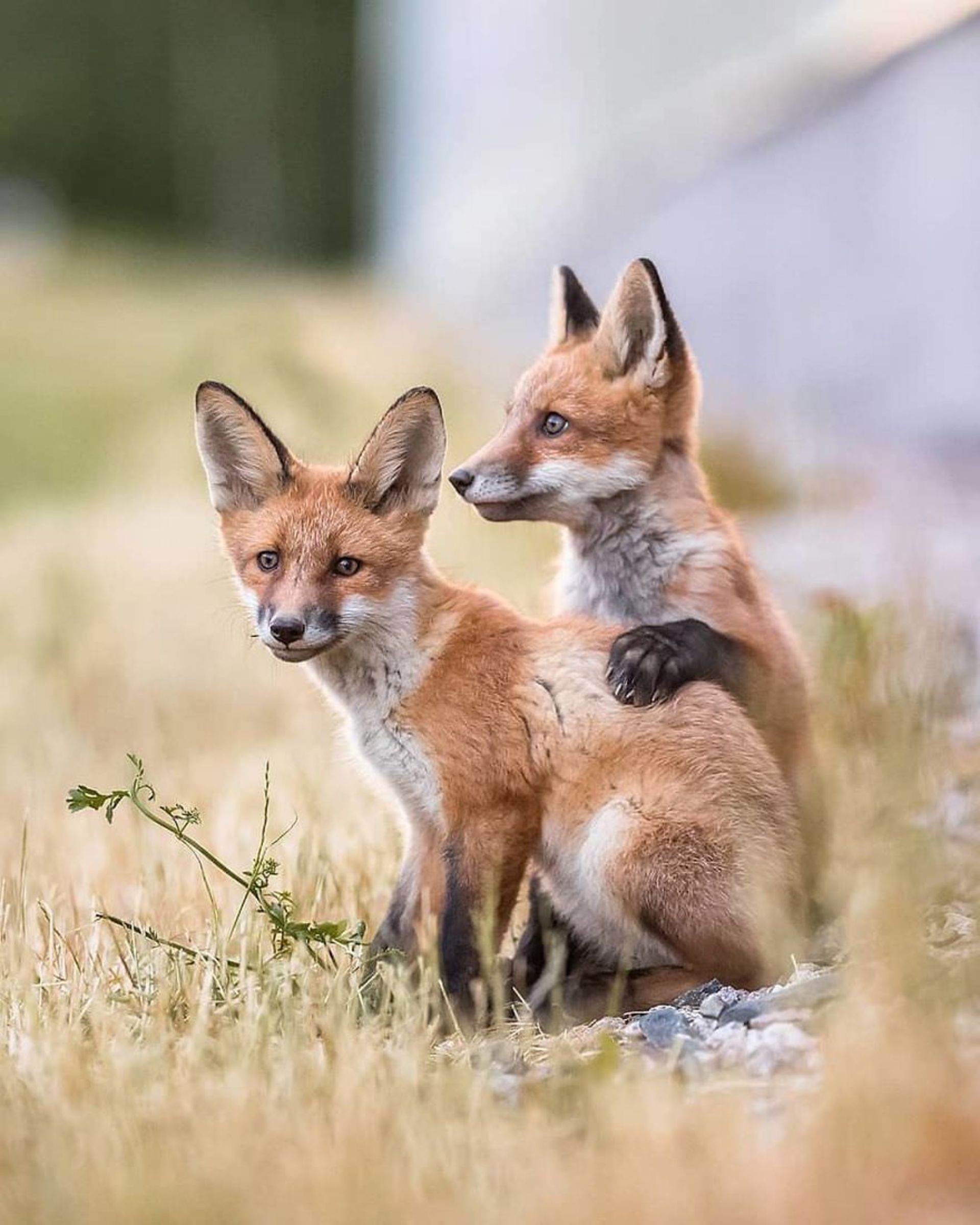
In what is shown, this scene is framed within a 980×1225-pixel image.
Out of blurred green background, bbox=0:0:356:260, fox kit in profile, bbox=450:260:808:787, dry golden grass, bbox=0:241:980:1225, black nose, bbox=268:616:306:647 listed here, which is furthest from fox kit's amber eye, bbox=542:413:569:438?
blurred green background, bbox=0:0:356:260

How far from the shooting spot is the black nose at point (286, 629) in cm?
393

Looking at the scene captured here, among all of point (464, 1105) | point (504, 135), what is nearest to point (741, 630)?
point (464, 1105)

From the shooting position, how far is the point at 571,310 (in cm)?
517

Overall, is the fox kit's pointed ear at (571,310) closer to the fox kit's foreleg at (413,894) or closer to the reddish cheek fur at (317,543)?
the reddish cheek fur at (317,543)

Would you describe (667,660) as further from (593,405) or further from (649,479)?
(593,405)

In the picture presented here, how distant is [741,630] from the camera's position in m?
4.57

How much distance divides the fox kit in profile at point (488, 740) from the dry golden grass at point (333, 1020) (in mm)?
321

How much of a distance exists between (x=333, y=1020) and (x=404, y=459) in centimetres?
155

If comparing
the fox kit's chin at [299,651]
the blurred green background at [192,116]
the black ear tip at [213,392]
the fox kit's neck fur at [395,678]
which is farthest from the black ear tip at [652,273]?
the blurred green background at [192,116]

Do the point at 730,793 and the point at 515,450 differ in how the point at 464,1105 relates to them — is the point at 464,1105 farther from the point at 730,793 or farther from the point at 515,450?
the point at 515,450

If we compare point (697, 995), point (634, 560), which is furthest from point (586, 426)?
point (697, 995)

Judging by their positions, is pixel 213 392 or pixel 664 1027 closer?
pixel 664 1027

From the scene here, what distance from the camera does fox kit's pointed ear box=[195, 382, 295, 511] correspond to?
4.30 meters

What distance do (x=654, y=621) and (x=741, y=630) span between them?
27cm
